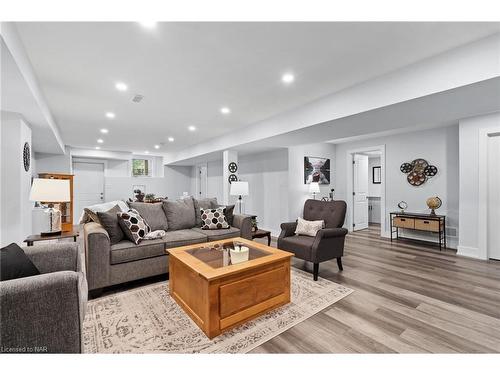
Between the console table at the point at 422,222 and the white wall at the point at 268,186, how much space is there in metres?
2.36

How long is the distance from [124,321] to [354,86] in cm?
349

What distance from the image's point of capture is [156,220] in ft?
11.3

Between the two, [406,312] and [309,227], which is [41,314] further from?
[309,227]

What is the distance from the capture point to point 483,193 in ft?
12.2

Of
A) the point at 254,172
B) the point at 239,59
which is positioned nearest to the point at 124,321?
the point at 239,59

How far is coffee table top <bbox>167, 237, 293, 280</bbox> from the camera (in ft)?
6.33

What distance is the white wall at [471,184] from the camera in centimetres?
377

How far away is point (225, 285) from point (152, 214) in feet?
6.75

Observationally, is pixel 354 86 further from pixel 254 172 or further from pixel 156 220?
pixel 254 172

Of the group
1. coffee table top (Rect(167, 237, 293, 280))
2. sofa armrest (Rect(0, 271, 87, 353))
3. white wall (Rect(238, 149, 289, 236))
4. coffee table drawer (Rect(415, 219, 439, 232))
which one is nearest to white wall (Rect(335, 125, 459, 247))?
coffee table drawer (Rect(415, 219, 439, 232))

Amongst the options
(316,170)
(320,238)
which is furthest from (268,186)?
(320,238)

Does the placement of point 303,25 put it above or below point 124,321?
above
